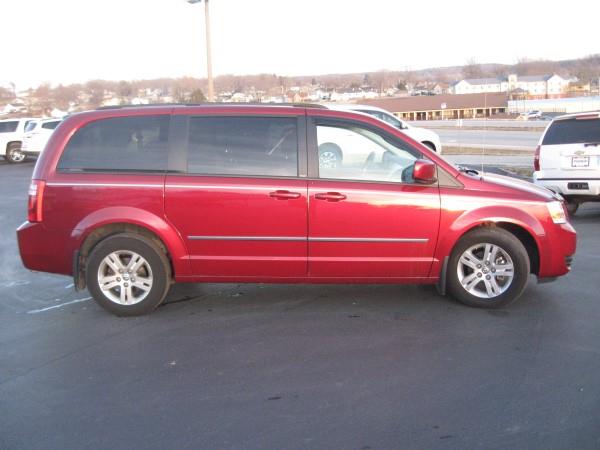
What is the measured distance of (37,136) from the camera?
23406 mm

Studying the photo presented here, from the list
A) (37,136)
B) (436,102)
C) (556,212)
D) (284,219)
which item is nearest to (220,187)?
(284,219)

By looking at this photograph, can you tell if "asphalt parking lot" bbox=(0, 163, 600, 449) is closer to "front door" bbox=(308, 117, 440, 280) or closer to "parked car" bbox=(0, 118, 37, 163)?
"front door" bbox=(308, 117, 440, 280)

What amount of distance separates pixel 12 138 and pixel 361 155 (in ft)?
76.0

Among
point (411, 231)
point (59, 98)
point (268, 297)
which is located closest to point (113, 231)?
point (268, 297)

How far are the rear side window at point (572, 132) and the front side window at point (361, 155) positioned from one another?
5229 millimetres

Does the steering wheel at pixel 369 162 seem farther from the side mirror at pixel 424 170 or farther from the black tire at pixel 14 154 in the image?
the black tire at pixel 14 154

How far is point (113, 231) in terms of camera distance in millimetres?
5547

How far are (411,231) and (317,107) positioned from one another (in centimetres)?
145

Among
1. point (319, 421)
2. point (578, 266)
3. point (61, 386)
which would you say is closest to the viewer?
point (319, 421)

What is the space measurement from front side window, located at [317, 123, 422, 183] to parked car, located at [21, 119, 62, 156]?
65.9 ft

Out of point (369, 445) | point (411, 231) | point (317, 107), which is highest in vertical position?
point (317, 107)

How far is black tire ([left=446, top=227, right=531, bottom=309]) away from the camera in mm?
5500

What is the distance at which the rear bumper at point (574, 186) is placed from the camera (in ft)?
31.0

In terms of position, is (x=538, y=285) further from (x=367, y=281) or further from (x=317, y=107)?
(x=317, y=107)
